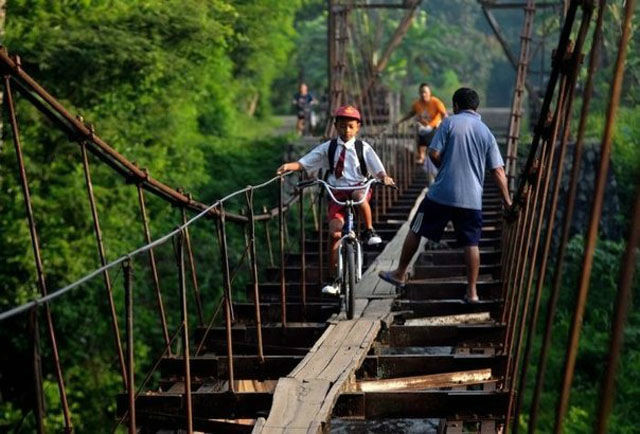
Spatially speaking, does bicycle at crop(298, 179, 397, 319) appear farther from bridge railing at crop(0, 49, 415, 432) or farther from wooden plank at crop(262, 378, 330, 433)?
wooden plank at crop(262, 378, 330, 433)

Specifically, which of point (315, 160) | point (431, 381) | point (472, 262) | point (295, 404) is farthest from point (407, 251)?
point (295, 404)

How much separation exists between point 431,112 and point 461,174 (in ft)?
23.1

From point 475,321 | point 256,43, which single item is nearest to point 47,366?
point 256,43

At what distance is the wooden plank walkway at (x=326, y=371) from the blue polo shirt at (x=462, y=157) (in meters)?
0.78

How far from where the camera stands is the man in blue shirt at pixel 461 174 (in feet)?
25.1

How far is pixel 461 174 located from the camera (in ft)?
25.2

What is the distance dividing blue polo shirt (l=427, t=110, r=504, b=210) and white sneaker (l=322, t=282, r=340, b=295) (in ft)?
2.48

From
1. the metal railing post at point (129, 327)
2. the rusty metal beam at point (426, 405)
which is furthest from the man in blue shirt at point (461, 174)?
the metal railing post at point (129, 327)

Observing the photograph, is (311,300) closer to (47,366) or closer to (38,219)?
(38,219)

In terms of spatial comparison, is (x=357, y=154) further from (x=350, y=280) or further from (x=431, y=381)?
(x=431, y=381)

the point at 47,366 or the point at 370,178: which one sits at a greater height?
the point at 370,178

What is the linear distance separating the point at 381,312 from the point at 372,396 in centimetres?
219

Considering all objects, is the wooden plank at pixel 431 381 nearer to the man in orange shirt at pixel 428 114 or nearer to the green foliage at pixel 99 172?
the man in orange shirt at pixel 428 114

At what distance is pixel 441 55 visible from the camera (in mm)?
51031
